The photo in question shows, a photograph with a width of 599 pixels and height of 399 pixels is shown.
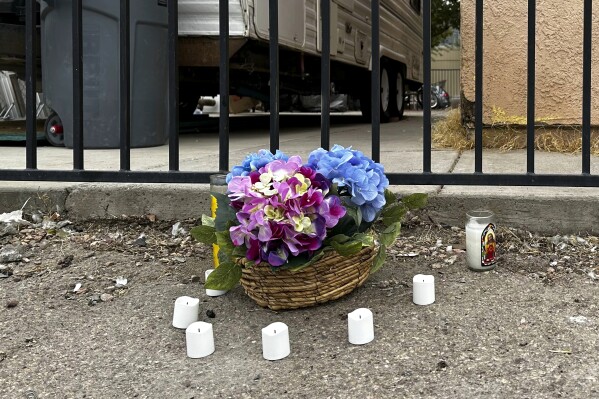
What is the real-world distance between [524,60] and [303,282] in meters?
2.72

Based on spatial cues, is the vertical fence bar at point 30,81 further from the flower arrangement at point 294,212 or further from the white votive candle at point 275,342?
the white votive candle at point 275,342

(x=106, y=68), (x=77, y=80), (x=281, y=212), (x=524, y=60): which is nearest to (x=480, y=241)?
(x=281, y=212)

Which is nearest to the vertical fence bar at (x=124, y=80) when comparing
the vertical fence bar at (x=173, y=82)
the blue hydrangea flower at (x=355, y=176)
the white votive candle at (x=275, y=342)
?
the vertical fence bar at (x=173, y=82)

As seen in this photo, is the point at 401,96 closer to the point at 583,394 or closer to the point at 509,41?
the point at 509,41

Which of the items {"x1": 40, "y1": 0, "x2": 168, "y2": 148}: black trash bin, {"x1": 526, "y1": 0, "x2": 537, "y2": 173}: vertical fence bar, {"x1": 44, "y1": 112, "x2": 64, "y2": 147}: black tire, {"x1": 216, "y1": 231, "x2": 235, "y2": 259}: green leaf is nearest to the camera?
{"x1": 216, "y1": 231, "x2": 235, "y2": 259}: green leaf

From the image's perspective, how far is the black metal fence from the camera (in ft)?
8.89

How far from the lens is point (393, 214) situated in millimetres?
2430

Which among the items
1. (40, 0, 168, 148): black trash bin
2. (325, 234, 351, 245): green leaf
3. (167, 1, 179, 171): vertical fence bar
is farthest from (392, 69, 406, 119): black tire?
(325, 234, 351, 245): green leaf

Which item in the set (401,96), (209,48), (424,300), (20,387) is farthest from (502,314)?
(401,96)

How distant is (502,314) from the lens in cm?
213

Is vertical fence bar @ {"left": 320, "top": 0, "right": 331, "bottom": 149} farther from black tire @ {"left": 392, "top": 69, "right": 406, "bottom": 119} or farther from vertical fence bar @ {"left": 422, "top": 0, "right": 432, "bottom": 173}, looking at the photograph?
black tire @ {"left": 392, "top": 69, "right": 406, "bottom": 119}

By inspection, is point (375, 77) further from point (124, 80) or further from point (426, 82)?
point (124, 80)

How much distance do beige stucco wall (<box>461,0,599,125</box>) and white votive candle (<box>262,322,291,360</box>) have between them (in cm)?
281

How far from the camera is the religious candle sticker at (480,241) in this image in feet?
7.95
